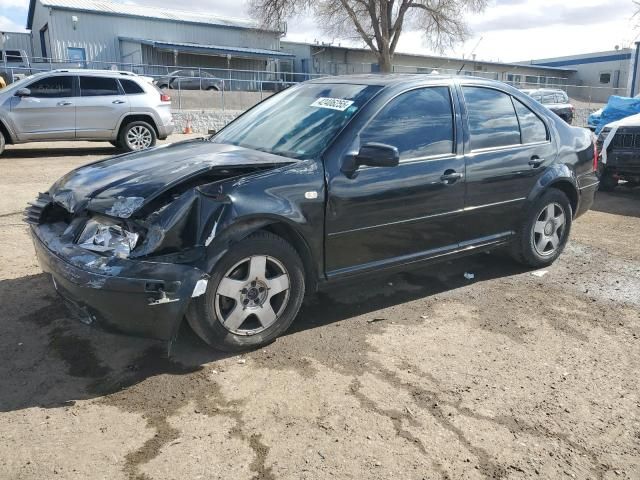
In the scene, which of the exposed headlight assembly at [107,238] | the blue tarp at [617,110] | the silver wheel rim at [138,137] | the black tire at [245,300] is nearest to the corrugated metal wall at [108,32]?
the silver wheel rim at [138,137]

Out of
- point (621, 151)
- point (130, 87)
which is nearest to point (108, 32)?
point (130, 87)

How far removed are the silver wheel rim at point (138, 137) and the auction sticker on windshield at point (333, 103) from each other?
8993 millimetres

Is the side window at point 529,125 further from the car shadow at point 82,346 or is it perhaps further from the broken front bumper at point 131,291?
the broken front bumper at point 131,291

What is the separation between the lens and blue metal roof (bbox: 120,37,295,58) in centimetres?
3388

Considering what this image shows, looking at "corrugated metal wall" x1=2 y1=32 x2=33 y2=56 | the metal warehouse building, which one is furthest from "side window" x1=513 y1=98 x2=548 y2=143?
"corrugated metal wall" x1=2 y1=32 x2=33 y2=56

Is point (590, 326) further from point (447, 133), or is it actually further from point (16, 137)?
point (16, 137)

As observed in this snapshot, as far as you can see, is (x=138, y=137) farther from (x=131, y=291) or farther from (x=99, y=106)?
(x=131, y=291)

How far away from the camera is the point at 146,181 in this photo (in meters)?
3.29

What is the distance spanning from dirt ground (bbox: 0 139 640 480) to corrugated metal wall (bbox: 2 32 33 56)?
37186mm

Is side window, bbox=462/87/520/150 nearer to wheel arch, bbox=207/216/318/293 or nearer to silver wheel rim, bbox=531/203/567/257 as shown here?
silver wheel rim, bbox=531/203/567/257

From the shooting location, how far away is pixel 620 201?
28.3ft

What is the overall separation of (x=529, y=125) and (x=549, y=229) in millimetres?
978

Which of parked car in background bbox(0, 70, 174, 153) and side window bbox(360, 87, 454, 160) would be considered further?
parked car in background bbox(0, 70, 174, 153)

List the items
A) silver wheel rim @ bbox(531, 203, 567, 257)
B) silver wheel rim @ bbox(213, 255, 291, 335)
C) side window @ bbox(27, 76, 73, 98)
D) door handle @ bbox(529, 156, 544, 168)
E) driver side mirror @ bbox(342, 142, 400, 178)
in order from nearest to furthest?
silver wheel rim @ bbox(213, 255, 291, 335) → driver side mirror @ bbox(342, 142, 400, 178) → door handle @ bbox(529, 156, 544, 168) → silver wheel rim @ bbox(531, 203, 567, 257) → side window @ bbox(27, 76, 73, 98)
